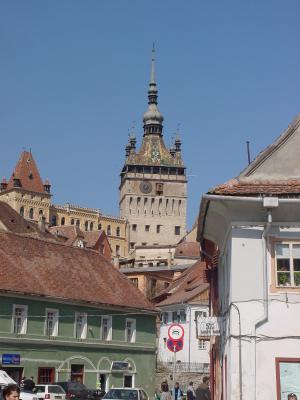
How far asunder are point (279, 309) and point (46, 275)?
28.5 m

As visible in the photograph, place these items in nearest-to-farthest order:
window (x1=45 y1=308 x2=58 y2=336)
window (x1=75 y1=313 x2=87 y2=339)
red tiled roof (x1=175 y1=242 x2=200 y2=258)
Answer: window (x1=45 y1=308 x2=58 y2=336), window (x1=75 y1=313 x2=87 y2=339), red tiled roof (x1=175 y1=242 x2=200 y2=258)

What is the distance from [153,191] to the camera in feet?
574

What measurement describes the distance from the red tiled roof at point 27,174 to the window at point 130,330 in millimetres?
114740

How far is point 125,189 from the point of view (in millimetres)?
175875

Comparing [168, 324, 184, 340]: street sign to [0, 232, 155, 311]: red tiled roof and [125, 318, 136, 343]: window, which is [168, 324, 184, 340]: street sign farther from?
[125, 318, 136, 343]: window

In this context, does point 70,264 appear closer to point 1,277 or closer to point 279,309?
point 1,277

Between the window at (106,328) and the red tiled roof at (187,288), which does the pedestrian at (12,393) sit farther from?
the red tiled roof at (187,288)

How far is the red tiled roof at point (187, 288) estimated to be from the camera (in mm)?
63544

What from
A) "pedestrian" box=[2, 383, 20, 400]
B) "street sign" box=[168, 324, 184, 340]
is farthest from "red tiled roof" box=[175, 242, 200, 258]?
"pedestrian" box=[2, 383, 20, 400]

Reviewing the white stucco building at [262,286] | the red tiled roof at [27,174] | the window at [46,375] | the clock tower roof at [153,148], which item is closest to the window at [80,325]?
the window at [46,375]

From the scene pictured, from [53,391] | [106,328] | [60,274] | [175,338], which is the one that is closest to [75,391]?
[53,391]

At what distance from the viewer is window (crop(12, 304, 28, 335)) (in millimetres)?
38062

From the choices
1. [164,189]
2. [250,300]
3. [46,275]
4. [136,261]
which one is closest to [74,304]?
[46,275]

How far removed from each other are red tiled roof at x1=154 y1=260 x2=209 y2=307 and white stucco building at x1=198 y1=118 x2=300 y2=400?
1777 inches
